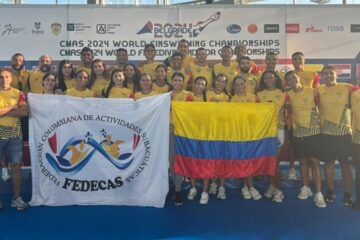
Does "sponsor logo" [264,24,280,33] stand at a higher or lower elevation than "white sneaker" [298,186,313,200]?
higher

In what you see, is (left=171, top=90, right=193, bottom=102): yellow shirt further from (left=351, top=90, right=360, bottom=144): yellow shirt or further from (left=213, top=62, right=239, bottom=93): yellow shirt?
(left=351, top=90, right=360, bottom=144): yellow shirt

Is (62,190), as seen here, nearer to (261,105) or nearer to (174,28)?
(261,105)

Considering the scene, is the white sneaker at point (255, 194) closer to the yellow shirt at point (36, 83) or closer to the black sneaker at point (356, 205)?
the black sneaker at point (356, 205)

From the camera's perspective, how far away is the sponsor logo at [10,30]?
831 centimetres

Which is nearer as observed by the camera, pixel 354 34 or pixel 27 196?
pixel 27 196

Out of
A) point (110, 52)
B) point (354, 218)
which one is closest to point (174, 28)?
point (110, 52)

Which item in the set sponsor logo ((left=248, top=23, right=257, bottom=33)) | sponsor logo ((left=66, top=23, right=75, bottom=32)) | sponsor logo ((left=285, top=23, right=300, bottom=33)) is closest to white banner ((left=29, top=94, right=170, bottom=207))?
sponsor logo ((left=66, top=23, right=75, bottom=32))

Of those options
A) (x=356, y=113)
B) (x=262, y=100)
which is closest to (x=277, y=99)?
(x=262, y=100)

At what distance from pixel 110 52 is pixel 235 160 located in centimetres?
403

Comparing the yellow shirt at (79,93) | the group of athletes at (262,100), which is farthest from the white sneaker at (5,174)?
A: the yellow shirt at (79,93)

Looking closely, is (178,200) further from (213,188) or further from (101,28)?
(101,28)

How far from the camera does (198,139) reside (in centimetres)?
558

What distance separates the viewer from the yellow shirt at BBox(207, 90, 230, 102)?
5.78 metres

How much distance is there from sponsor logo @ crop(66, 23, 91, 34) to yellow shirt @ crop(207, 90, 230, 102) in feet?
11.9
